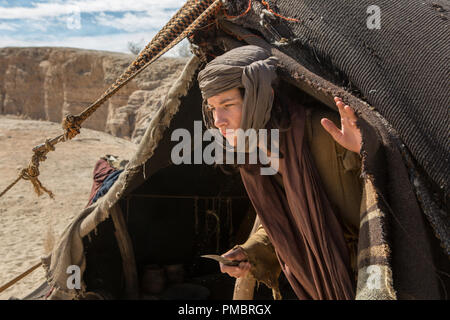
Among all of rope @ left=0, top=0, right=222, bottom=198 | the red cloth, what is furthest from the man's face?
the red cloth

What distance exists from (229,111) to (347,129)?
0.51 m

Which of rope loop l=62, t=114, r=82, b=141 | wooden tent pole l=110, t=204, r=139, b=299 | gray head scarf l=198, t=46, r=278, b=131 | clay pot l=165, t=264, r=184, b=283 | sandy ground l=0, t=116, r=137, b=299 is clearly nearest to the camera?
gray head scarf l=198, t=46, r=278, b=131

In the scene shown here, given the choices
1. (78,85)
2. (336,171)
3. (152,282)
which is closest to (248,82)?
(336,171)

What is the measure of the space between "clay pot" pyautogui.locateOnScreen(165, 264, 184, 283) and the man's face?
3052mm

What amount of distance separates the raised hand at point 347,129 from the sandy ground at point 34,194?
4355 millimetres

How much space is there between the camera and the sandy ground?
249 inches

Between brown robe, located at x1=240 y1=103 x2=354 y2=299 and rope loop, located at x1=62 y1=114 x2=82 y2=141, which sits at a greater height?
rope loop, located at x1=62 y1=114 x2=82 y2=141

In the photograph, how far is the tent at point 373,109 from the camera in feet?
6.29

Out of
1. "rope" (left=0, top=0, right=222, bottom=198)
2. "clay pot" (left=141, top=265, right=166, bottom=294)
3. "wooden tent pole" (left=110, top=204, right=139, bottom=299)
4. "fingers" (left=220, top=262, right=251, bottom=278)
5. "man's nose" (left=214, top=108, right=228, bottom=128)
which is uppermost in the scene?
"rope" (left=0, top=0, right=222, bottom=198)

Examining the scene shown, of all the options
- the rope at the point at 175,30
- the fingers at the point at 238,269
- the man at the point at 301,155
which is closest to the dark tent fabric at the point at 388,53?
the rope at the point at 175,30

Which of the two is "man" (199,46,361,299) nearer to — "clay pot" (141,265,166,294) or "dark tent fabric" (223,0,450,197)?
"dark tent fabric" (223,0,450,197)

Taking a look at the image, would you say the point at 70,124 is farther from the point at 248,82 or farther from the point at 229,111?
the point at 248,82

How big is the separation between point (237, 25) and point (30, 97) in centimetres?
2125

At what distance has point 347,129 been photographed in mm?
1963
